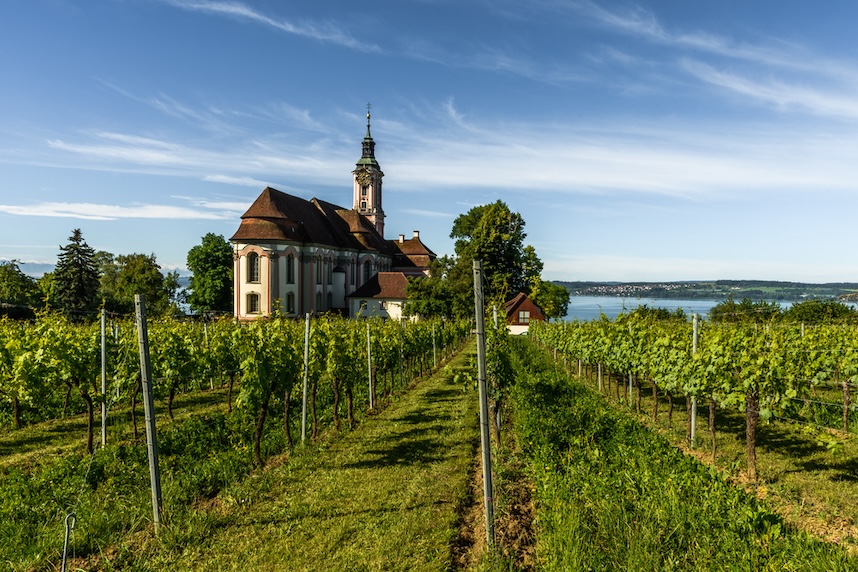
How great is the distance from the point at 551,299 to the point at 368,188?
3147 cm

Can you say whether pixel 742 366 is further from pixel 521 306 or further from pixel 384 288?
pixel 384 288

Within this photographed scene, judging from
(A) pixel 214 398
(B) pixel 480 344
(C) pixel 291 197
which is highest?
(C) pixel 291 197

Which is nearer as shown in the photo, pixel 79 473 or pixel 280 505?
pixel 280 505

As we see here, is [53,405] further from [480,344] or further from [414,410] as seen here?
[480,344]

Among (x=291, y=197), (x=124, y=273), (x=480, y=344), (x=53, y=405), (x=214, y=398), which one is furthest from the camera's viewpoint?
(x=124, y=273)

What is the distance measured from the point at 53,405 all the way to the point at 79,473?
6679 millimetres

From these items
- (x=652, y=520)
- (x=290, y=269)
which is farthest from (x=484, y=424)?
(x=290, y=269)

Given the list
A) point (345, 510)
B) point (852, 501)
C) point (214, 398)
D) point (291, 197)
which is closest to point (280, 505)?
point (345, 510)

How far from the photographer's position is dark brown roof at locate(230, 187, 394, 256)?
4575cm

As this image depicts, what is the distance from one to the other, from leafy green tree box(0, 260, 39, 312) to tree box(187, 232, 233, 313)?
1329 centimetres

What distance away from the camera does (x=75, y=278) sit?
41.6 metres

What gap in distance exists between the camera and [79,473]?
23.3 ft

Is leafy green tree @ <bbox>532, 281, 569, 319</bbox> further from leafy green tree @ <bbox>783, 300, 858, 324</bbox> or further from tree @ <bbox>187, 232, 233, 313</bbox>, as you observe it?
tree @ <bbox>187, 232, 233, 313</bbox>

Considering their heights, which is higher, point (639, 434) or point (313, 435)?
point (639, 434)
